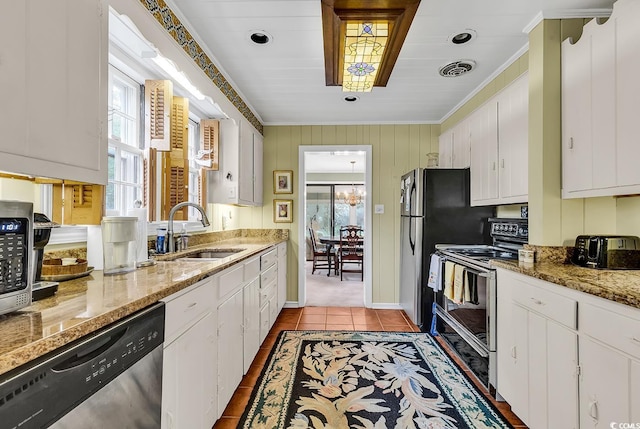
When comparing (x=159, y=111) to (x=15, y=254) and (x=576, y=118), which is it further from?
(x=576, y=118)

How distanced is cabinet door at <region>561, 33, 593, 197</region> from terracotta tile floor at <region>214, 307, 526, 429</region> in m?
1.45

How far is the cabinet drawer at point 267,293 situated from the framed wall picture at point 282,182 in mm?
1353

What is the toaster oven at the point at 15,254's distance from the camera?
33.2 inches

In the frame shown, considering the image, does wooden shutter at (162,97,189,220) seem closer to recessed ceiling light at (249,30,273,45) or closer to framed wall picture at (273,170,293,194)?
recessed ceiling light at (249,30,273,45)

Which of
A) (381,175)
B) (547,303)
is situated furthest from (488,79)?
(547,303)

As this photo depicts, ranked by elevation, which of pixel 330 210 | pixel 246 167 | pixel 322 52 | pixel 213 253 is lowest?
pixel 213 253

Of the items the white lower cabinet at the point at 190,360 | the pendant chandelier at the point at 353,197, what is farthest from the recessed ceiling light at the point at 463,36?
the pendant chandelier at the point at 353,197

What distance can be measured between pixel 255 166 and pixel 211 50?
1.58 m

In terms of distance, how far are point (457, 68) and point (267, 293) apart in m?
2.51

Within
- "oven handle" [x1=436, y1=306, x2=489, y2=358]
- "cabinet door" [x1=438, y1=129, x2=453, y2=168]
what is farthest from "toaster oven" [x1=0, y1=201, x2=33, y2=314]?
"cabinet door" [x1=438, y1=129, x2=453, y2=168]

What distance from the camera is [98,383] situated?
870 millimetres

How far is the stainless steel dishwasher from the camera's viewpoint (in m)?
0.67

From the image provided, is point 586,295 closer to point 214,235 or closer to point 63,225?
point 63,225

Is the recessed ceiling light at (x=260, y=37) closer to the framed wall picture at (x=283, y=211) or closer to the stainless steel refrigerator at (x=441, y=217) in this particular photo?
the stainless steel refrigerator at (x=441, y=217)
